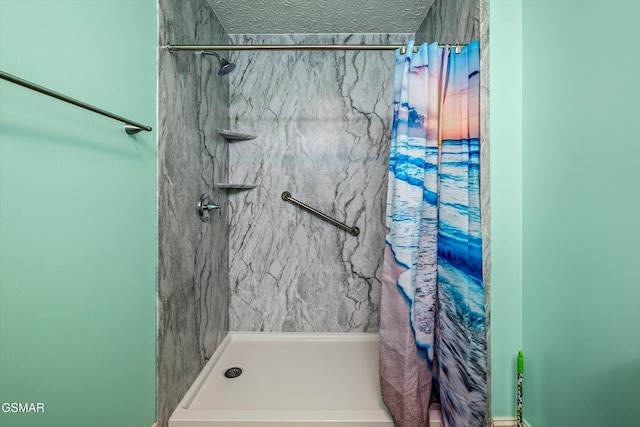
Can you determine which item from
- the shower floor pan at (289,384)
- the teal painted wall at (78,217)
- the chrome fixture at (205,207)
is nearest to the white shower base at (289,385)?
the shower floor pan at (289,384)

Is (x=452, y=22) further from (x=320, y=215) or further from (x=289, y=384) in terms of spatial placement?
(x=289, y=384)

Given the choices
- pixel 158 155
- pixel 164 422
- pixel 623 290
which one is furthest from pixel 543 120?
pixel 164 422

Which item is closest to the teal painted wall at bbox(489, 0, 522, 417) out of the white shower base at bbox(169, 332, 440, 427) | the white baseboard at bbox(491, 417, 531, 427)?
the white baseboard at bbox(491, 417, 531, 427)

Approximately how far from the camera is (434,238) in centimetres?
101

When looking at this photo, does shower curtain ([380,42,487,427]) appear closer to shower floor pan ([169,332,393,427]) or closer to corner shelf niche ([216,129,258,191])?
shower floor pan ([169,332,393,427])

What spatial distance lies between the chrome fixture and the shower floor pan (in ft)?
2.58

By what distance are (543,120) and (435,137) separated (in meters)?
0.31

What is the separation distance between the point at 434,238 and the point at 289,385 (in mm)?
1006

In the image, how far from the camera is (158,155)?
988mm

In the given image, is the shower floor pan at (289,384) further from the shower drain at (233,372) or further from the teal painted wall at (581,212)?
the teal painted wall at (581,212)

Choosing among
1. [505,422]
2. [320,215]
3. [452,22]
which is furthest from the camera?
[320,215]

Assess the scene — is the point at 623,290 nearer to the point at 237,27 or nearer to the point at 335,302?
the point at 335,302

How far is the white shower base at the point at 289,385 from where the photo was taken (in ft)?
3.50

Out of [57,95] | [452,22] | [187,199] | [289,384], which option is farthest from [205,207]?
[452,22]
